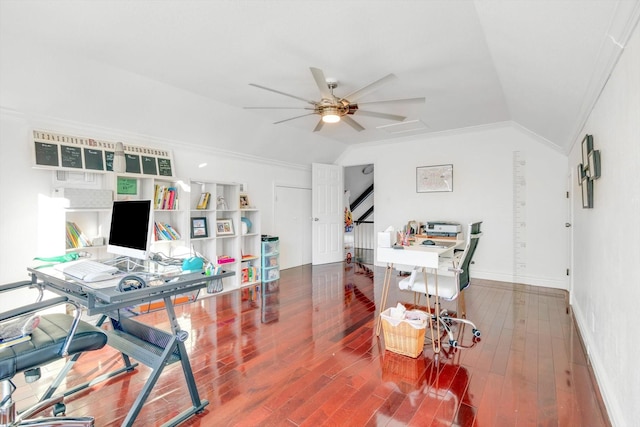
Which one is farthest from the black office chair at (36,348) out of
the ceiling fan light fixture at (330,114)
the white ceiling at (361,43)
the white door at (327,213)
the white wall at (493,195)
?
the white wall at (493,195)

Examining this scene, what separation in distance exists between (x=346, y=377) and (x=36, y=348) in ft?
5.79

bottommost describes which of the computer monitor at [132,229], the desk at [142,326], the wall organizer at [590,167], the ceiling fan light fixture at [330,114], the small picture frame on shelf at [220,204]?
the desk at [142,326]

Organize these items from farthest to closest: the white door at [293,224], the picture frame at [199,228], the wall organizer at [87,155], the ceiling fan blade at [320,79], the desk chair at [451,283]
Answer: the white door at [293,224]
the picture frame at [199,228]
the wall organizer at [87,155]
the desk chair at [451,283]
the ceiling fan blade at [320,79]

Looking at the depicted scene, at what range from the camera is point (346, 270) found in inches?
226

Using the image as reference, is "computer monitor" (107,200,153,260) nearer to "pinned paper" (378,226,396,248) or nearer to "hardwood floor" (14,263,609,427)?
"hardwood floor" (14,263,609,427)

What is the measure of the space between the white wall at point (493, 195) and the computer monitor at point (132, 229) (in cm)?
464

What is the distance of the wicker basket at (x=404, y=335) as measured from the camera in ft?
7.93

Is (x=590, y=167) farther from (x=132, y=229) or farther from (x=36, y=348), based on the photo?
(x=36, y=348)

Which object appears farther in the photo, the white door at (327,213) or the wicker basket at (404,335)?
the white door at (327,213)

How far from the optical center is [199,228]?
4.22m

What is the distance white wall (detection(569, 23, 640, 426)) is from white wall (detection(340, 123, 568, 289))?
7.71 ft

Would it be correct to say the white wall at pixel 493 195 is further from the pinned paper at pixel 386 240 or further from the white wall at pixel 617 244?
the pinned paper at pixel 386 240

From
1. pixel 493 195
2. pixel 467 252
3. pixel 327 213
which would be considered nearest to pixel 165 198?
pixel 327 213

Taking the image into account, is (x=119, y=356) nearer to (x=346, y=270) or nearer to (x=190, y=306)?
(x=190, y=306)
